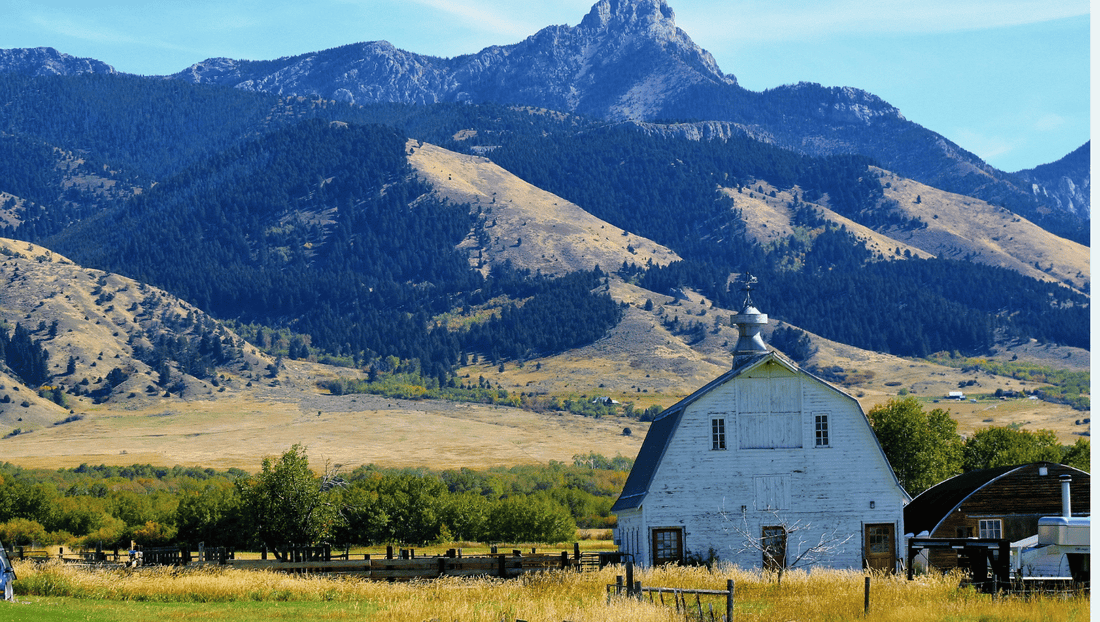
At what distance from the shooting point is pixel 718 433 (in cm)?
4762

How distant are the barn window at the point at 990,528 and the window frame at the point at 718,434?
34.6 ft

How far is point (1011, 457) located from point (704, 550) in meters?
36.2

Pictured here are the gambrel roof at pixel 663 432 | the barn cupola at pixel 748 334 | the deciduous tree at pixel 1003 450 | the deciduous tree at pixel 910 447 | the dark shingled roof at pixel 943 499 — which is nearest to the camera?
the gambrel roof at pixel 663 432

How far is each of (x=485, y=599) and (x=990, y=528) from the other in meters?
23.9

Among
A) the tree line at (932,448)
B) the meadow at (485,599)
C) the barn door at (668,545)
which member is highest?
the tree line at (932,448)

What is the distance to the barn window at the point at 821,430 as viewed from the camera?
47.8 m

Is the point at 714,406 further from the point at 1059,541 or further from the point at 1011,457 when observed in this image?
the point at 1011,457

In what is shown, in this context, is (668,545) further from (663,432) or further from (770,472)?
(663,432)

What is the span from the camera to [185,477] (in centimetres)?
14488

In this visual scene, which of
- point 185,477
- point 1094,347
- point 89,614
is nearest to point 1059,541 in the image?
point 1094,347

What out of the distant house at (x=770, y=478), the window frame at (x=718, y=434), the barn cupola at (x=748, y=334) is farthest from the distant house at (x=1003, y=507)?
the barn cupola at (x=748, y=334)

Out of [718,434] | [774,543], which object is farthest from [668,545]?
[718,434]

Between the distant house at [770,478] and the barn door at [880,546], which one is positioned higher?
the distant house at [770,478]

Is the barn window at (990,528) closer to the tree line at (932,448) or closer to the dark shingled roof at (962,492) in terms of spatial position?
the dark shingled roof at (962,492)
